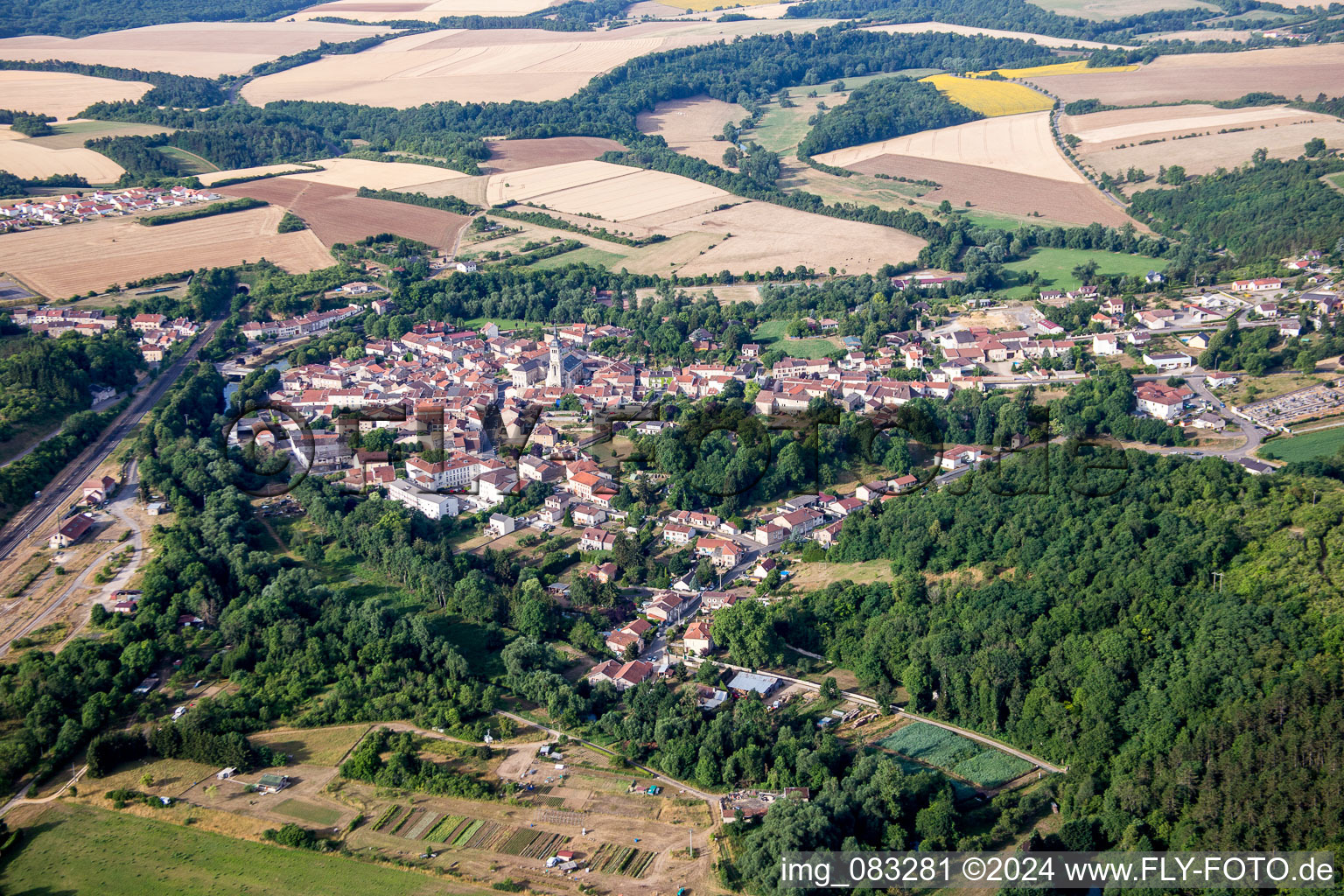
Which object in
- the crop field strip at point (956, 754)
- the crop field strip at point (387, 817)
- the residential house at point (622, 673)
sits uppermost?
the residential house at point (622, 673)

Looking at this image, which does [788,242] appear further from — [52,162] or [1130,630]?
[52,162]

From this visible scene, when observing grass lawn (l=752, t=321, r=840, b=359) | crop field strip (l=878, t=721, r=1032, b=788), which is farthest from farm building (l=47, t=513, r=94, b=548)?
grass lawn (l=752, t=321, r=840, b=359)

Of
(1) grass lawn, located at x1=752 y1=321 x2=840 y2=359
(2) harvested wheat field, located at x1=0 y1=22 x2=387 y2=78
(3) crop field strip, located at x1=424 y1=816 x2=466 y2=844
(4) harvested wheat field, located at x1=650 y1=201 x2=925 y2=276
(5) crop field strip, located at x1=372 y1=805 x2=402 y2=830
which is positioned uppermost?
(2) harvested wheat field, located at x1=0 y1=22 x2=387 y2=78

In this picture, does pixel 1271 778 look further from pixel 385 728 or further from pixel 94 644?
pixel 94 644

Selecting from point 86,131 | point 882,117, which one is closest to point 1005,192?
point 882,117

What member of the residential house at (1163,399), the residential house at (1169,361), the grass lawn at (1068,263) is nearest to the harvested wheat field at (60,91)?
the grass lawn at (1068,263)

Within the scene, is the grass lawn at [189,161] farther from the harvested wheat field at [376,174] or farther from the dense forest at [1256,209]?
the dense forest at [1256,209]

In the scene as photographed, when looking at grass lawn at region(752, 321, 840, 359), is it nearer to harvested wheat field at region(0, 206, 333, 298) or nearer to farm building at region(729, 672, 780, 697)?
farm building at region(729, 672, 780, 697)
